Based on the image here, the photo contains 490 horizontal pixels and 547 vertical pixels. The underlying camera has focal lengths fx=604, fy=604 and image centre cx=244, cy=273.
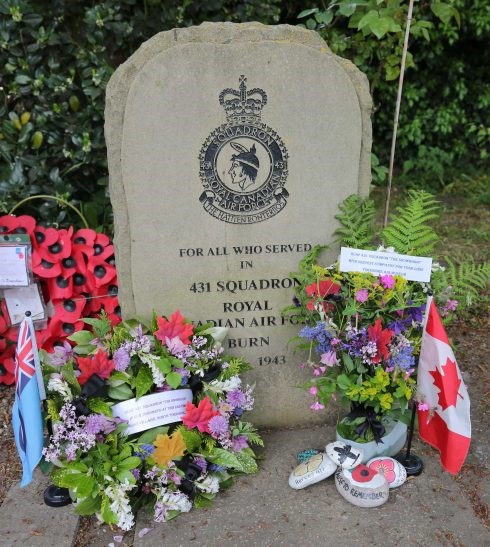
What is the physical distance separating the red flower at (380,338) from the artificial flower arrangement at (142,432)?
635 mm

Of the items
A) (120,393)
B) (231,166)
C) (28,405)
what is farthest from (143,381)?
(231,166)

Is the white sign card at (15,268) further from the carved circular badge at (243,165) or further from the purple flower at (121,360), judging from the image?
the carved circular badge at (243,165)

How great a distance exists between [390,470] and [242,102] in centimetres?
169

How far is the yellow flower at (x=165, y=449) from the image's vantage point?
96.2 inches

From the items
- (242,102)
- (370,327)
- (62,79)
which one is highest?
(62,79)

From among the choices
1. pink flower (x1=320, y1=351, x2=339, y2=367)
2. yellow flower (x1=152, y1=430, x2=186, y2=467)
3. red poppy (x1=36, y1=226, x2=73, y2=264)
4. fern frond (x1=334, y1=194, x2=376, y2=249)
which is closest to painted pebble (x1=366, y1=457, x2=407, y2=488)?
pink flower (x1=320, y1=351, x2=339, y2=367)

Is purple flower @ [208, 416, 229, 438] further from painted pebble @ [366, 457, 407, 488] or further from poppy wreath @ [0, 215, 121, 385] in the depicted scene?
poppy wreath @ [0, 215, 121, 385]

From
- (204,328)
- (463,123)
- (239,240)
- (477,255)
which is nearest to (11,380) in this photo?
(204,328)

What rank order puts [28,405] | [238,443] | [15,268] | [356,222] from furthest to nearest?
[15,268]
[356,222]
[238,443]
[28,405]

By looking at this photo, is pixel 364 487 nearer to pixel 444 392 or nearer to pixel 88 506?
pixel 444 392

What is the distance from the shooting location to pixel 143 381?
8.30ft

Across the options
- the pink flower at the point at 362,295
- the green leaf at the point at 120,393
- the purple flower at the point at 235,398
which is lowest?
the purple flower at the point at 235,398

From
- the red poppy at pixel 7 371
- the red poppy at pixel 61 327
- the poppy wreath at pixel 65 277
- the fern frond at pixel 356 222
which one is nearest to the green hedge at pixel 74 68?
the poppy wreath at pixel 65 277

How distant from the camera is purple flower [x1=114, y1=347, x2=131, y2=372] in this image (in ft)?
8.20
